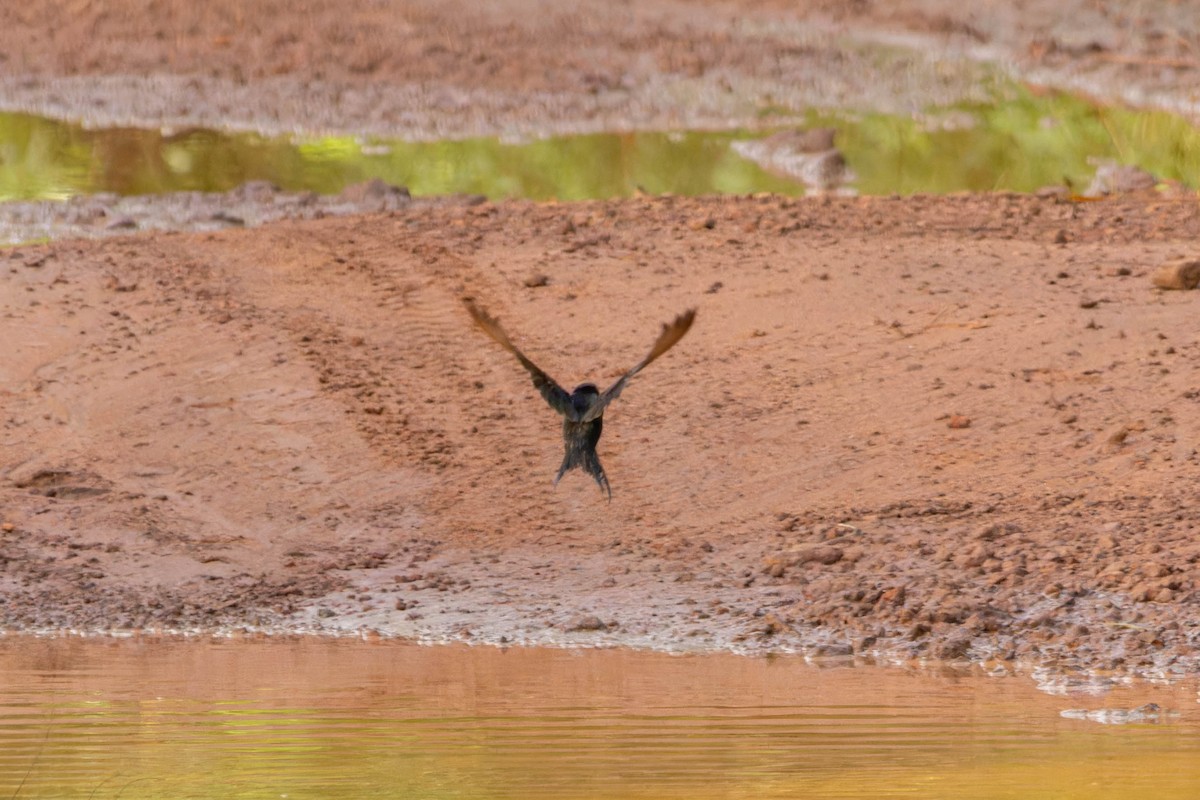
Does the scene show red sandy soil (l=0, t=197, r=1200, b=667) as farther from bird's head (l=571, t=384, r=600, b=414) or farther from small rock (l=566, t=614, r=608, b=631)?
bird's head (l=571, t=384, r=600, b=414)

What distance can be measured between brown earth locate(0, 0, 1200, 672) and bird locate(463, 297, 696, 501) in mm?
1044

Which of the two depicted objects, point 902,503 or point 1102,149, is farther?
point 1102,149

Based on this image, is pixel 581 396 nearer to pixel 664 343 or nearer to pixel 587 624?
pixel 664 343

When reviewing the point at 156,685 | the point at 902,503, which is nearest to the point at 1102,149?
the point at 902,503

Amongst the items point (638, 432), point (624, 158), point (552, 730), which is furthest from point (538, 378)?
point (624, 158)

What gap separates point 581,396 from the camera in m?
7.47

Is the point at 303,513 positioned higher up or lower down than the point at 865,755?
lower down

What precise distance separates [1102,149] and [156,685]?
1244cm

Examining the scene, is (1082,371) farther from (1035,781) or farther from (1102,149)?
(1102,149)

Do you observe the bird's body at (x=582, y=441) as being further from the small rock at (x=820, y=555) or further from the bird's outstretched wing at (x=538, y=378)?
the small rock at (x=820, y=555)

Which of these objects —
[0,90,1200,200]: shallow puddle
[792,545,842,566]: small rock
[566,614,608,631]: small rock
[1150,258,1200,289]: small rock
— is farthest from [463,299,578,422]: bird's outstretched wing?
[0,90,1200,200]: shallow puddle

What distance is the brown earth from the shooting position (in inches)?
341

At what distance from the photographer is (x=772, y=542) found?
9438 millimetres

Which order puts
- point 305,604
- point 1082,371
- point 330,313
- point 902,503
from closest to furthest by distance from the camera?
point 305,604
point 902,503
point 1082,371
point 330,313
